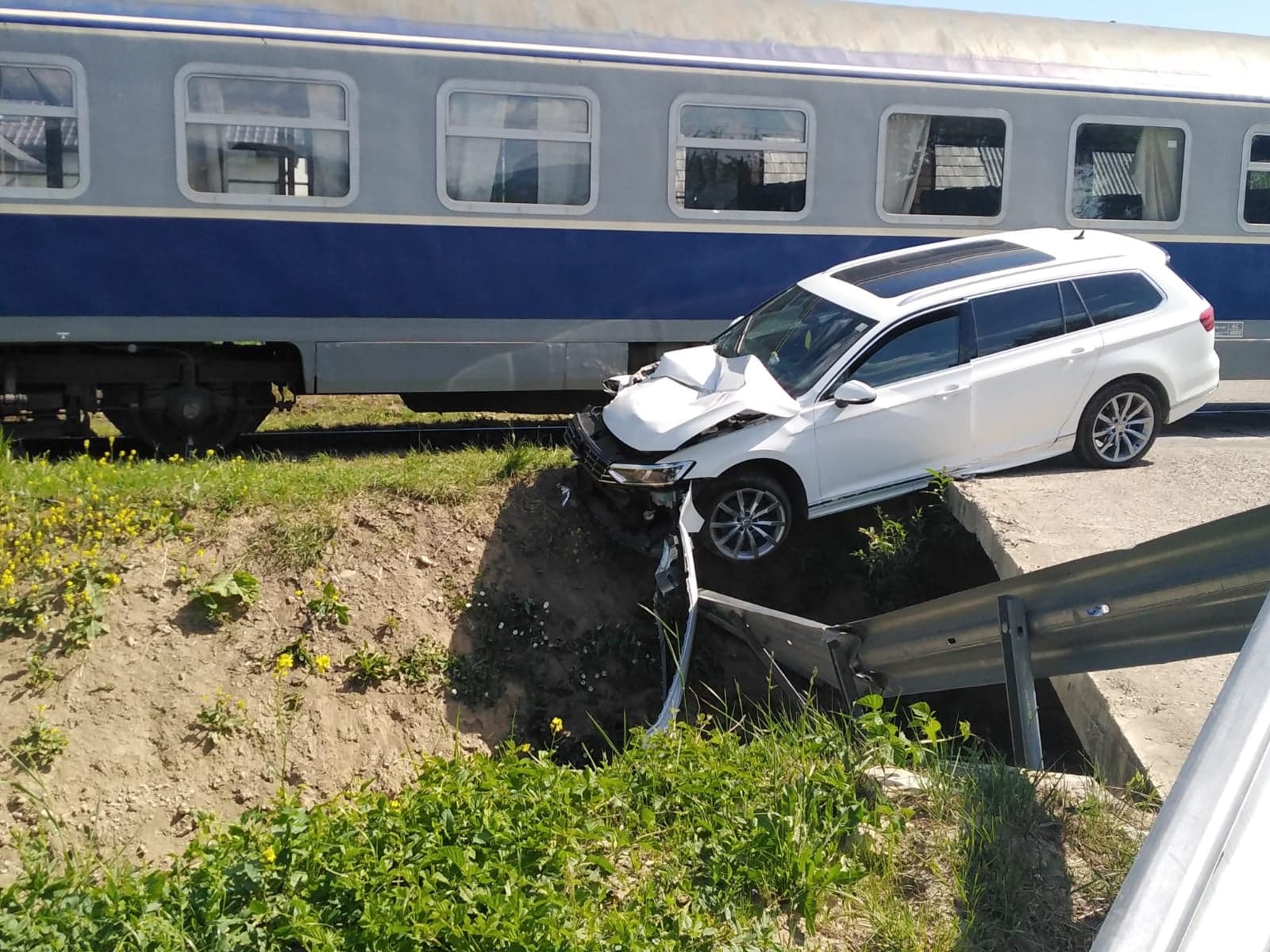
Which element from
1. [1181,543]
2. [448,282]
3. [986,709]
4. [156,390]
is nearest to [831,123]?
[448,282]

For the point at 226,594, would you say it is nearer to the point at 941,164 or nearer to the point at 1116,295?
the point at 1116,295

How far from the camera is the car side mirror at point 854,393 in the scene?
7.21 metres

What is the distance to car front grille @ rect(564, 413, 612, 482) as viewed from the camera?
722 centimetres

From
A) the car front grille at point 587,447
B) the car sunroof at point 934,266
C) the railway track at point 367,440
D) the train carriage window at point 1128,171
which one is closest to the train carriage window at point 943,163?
the train carriage window at point 1128,171

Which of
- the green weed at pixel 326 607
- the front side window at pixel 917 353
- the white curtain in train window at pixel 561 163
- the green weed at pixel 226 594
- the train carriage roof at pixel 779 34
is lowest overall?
the green weed at pixel 326 607

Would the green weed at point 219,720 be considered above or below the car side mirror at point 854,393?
below

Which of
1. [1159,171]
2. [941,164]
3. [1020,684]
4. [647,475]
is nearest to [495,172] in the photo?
[647,475]

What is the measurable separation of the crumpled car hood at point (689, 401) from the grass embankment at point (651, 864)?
273cm

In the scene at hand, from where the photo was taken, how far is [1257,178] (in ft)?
36.3

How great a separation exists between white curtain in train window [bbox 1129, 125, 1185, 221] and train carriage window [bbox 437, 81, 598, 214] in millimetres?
5232

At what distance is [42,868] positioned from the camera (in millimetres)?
4480

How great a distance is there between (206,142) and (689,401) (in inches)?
172

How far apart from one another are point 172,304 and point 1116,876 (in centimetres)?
780

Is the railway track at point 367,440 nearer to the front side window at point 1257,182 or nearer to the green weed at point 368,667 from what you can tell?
the front side window at point 1257,182
